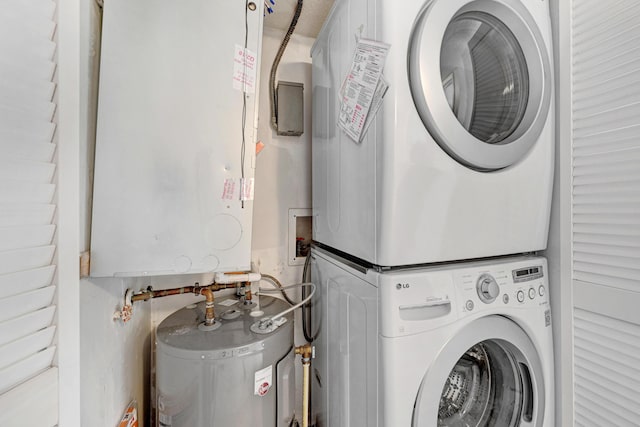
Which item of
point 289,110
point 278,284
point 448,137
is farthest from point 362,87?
point 278,284

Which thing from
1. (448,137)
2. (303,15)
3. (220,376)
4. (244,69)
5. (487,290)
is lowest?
(220,376)

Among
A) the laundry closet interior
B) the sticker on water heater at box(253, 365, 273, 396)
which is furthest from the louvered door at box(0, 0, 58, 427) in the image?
the sticker on water heater at box(253, 365, 273, 396)

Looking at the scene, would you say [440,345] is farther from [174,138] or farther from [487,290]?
[174,138]

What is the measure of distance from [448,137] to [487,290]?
488mm

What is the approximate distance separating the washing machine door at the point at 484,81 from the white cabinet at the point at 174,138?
0.59 m

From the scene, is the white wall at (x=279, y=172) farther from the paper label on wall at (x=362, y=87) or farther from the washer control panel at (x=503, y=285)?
the washer control panel at (x=503, y=285)

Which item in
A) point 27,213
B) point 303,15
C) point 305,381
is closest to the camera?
point 27,213

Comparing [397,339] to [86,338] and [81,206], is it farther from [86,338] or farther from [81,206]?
[81,206]

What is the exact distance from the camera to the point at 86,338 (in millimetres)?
770

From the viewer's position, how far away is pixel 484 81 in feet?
3.03

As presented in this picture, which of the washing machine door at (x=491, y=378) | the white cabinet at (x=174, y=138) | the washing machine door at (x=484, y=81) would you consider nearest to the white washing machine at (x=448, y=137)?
the washing machine door at (x=484, y=81)

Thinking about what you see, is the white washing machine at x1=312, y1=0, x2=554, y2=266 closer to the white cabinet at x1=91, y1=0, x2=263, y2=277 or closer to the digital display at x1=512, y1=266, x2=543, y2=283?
the digital display at x1=512, y1=266, x2=543, y2=283

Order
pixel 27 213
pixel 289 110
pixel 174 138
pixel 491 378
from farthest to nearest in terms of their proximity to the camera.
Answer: pixel 289 110 → pixel 491 378 → pixel 174 138 → pixel 27 213

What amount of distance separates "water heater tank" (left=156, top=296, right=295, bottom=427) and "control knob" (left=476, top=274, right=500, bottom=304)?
2.41ft
